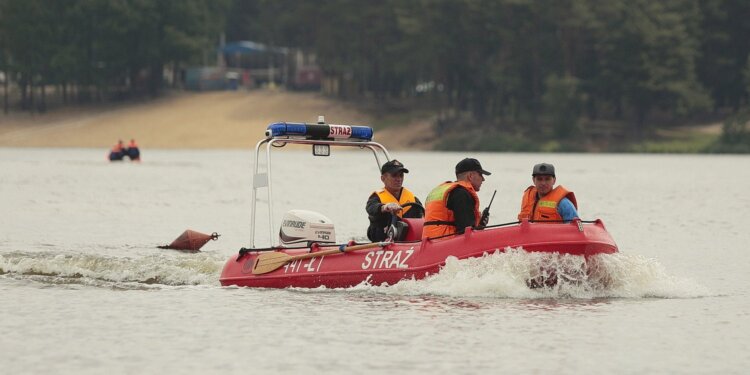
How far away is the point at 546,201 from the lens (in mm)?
17875

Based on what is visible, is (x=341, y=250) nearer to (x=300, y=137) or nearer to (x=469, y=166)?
(x=300, y=137)

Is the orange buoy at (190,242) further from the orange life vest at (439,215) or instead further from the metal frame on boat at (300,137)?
the orange life vest at (439,215)

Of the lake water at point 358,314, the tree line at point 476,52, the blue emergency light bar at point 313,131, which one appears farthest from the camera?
the tree line at point 476,52

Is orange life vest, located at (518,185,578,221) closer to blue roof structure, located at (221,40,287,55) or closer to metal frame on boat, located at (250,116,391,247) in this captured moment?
metal frame on boat, located at (250,116,391,247)

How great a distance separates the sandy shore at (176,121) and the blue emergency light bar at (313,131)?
7100 centimetres

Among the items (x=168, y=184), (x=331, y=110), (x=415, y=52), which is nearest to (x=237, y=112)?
(x=331, y=110)

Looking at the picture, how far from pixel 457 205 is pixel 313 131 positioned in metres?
2.48

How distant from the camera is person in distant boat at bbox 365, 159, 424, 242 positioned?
18281 millimetres

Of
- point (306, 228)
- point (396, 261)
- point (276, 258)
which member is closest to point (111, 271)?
point (276, 258)

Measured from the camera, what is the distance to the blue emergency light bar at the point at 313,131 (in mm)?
18922

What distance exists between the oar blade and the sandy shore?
71.3 m

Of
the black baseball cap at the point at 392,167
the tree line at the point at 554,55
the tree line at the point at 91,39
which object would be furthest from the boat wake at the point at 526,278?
the tree line at the point at 91,39

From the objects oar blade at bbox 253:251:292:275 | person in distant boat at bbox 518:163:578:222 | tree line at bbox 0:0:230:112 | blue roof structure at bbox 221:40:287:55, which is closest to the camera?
person in distant boat at bbox 518:163:578:222

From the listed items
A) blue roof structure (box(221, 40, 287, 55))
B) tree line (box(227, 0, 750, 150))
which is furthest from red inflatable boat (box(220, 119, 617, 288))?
blue roof structure (box(221, 40, 287, 55))
